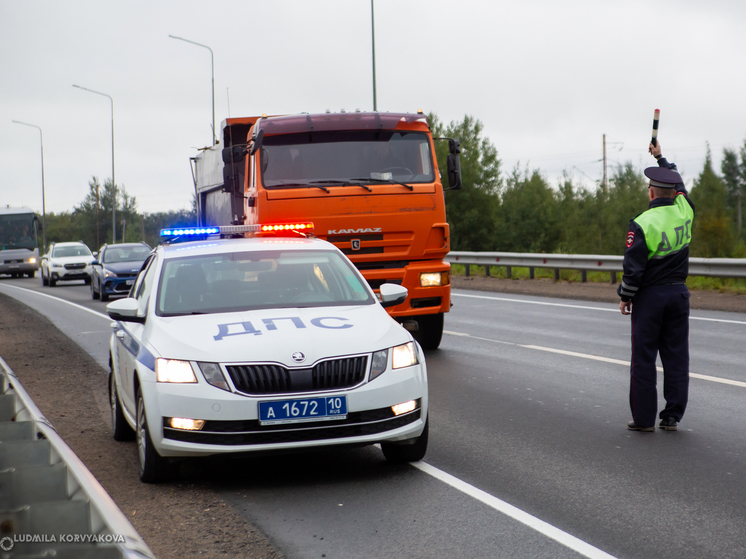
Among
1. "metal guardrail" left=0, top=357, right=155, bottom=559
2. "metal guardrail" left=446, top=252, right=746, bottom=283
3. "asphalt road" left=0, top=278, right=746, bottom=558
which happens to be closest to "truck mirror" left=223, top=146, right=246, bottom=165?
"asphalt road" left=0, top=278, right=746, bottom=558

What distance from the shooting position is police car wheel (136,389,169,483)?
541 cm

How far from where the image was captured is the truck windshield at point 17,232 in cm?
4944

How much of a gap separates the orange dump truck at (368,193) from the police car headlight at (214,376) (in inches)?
221

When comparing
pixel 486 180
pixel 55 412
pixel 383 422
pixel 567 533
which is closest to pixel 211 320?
pixel 383 422

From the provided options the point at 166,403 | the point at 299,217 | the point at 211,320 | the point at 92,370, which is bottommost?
the point at 92,370

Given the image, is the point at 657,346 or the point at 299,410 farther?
the point at 657,346

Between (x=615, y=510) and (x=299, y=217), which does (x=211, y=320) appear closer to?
(x=615, y=510)

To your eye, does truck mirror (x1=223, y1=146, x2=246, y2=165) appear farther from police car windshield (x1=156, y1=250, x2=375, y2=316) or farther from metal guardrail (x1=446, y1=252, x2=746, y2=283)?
metal guardrail (x1=446, y1=252, x2=746, y2=283)

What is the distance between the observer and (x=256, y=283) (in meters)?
6.49

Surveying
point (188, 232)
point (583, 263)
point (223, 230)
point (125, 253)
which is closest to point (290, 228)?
point (223, 230)

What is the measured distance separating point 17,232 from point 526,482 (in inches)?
1919

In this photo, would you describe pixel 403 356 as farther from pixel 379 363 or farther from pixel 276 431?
pixel 276 431

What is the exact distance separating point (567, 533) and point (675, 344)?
2688 millimetres

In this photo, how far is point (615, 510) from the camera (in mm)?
4742
